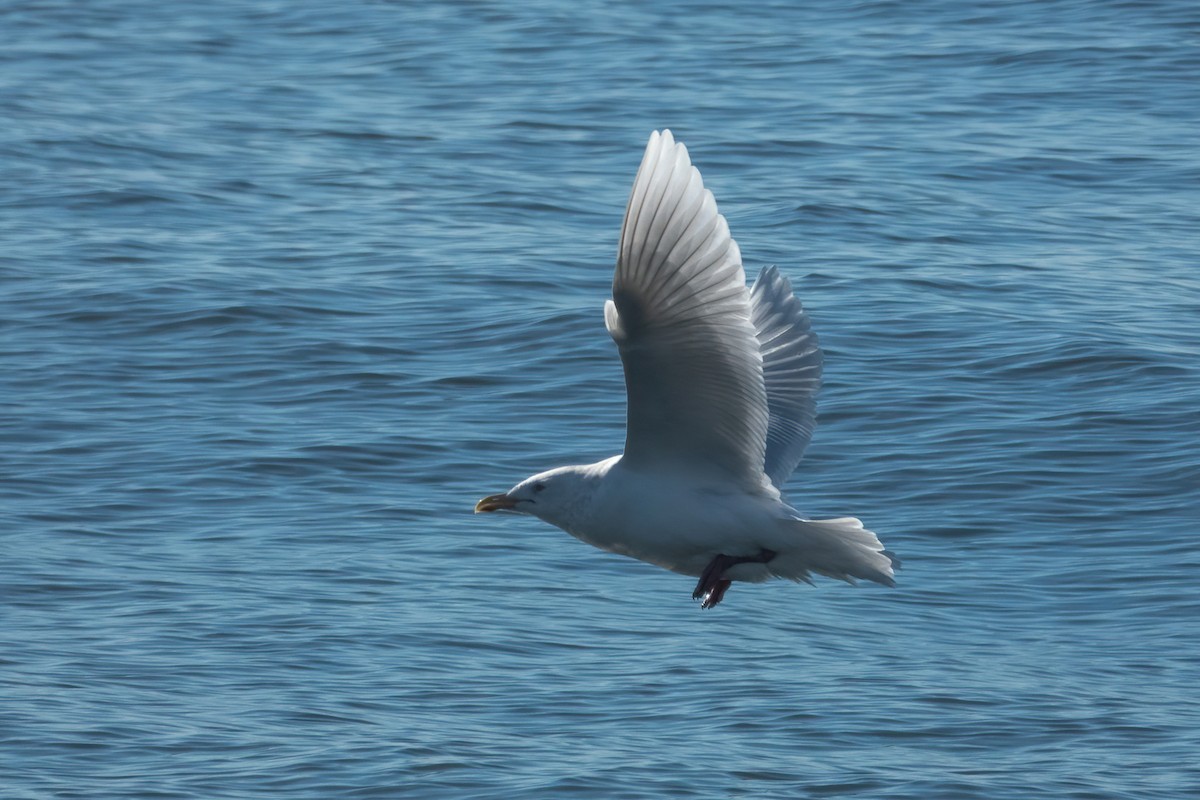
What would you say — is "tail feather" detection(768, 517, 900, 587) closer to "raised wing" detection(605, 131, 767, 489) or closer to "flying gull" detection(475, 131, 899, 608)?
"flying gull" detection(475, 131, 899, 608)

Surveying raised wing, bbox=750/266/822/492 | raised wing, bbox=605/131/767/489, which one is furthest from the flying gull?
raised wing, bbox=750/266/822/492

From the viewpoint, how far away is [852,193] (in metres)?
15.2

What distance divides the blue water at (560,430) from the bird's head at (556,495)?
2400 millimetres

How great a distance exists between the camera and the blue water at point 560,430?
9086 mm

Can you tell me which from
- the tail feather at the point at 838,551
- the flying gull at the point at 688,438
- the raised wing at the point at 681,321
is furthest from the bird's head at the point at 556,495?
the tail feather at the point at 838,551

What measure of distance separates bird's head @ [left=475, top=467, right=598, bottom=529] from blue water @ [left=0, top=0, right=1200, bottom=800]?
2400 millimetres

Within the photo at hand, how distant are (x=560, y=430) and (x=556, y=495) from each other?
4.92m

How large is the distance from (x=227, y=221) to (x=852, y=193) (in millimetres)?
5052

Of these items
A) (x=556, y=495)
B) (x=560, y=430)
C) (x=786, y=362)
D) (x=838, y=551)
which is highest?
(x=786, y=362)

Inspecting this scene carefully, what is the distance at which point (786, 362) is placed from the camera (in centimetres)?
736

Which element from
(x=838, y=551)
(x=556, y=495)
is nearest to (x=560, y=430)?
(x=556, y=495)

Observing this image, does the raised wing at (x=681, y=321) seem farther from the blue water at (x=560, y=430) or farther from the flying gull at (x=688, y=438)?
the blue water at (x=560, y=430)

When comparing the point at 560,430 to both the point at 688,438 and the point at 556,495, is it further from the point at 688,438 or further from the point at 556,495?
the point at 688,438

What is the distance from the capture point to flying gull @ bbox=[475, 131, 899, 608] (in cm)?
576
